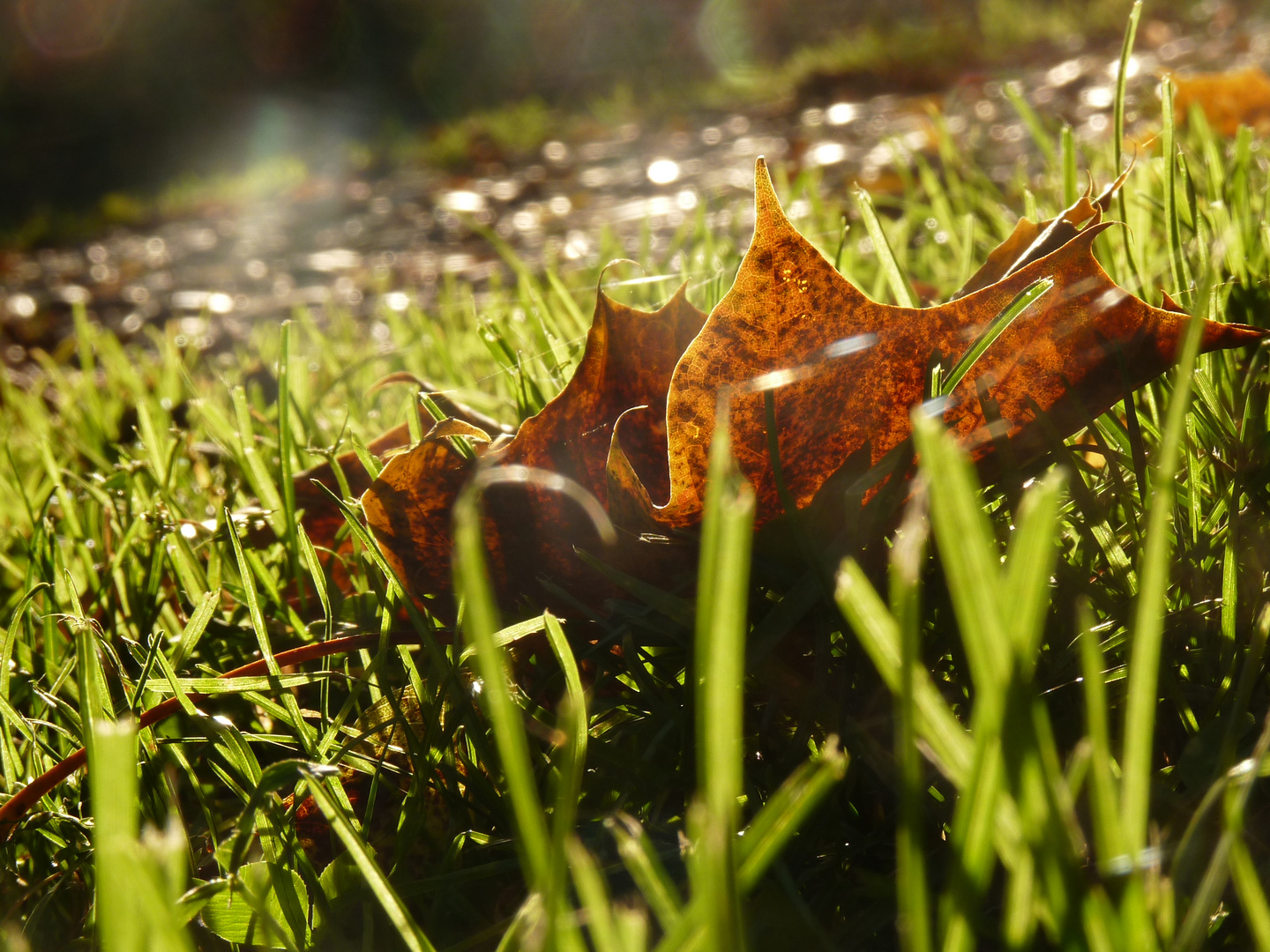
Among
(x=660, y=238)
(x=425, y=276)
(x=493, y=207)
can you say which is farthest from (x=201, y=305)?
(x=660, y=238)

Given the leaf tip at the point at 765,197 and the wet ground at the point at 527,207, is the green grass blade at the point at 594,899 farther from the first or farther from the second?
the wet ground at the point at 527,207

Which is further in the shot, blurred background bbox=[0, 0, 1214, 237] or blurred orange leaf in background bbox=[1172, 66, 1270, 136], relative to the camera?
blurred background bbox=[0, 0, 1214, 237]

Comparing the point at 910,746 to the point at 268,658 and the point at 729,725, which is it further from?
the point at 268,658

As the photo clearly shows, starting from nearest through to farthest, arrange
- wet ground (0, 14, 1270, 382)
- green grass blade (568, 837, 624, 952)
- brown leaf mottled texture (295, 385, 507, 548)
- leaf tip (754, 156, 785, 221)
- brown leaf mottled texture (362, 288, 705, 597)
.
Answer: green grass blade (568, 837, 624, 952) < leaf tip (754, 156, 785, 221) < brown leaf mottled texture (362, 288, 705, 597) < brown leaf mottled texture (295, 385, 507, 548) < wet ground (0, 14, 1270, 382)

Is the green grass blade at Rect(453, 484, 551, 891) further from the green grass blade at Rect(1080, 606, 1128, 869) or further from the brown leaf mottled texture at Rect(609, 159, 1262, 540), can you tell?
the brown leaf mottled texture at Rect(609, 159, 1262, 540)

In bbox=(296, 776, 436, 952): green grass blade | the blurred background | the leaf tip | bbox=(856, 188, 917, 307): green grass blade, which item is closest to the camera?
bbox=(296, 776, 436, 952): green grass blade

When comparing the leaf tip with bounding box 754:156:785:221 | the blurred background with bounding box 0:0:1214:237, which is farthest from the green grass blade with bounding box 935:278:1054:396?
the blurred background with bounding box 0:0:1214:237

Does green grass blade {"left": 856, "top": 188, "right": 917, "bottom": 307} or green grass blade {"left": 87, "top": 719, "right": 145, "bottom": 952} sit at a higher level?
green grass blade {"left": 856, "top": 188, "right": 917, "bottom": 307}
